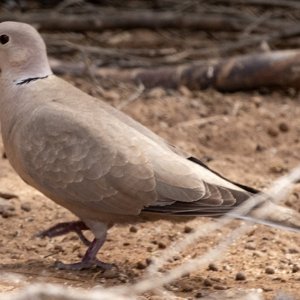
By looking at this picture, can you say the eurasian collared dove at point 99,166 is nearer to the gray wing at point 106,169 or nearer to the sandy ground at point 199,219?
the gray wing at point 106,169

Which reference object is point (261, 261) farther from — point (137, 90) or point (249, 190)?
point (137, 90)

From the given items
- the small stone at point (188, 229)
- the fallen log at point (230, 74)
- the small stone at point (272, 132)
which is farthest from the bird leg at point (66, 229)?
the fallen log at point (230, 74)

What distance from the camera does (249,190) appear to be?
414 cm

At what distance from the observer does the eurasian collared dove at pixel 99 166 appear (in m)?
4.00

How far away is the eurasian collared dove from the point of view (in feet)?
13.1

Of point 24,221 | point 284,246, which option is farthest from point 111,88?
point 284,246

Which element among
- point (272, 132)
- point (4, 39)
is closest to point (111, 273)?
point (4, 39)

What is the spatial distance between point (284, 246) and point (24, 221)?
136cm

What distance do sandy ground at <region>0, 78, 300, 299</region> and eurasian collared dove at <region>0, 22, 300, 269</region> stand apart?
26cm

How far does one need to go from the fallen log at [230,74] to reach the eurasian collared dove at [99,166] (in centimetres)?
313

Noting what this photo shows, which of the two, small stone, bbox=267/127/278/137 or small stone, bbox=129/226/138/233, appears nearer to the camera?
small stone, bbox=129/226/138/233

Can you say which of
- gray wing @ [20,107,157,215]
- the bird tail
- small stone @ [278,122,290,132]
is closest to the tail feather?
the bird tail

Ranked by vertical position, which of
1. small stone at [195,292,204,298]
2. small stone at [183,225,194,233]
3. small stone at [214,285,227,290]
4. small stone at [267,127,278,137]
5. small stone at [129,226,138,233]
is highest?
small stone at [195,292,204,298]

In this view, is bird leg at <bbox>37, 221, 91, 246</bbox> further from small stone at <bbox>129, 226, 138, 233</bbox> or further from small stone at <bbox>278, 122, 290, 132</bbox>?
small stone at <bbox>278, 122, 290, 132</bbox>
